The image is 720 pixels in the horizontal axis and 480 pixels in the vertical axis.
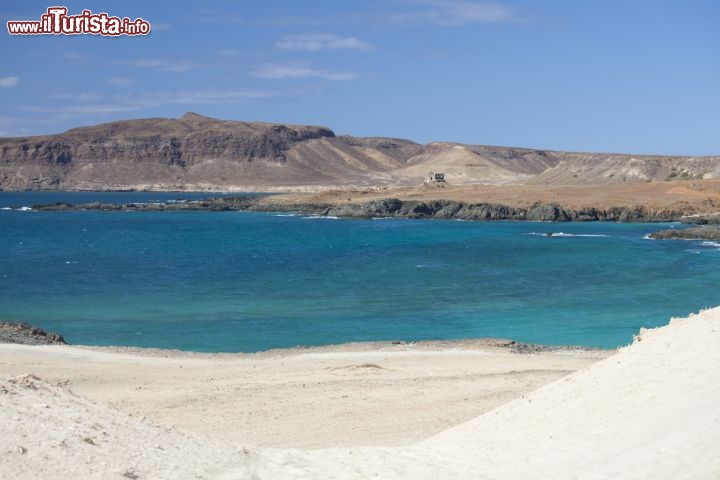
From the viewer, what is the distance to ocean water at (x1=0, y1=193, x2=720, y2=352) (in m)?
28.0

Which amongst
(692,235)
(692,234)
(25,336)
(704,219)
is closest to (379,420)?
(25,336)

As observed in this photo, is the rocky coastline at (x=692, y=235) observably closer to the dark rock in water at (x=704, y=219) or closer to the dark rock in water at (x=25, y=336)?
the dark rock in water at (x=704, y=219)

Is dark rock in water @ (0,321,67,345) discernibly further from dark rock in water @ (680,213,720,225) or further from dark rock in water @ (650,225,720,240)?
dark rock in water @ (680,213,720,225)

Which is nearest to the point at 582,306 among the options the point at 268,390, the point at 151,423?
the point at 268,390

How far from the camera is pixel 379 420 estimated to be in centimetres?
1455

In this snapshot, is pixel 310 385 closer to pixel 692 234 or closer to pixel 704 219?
pixel 692 234

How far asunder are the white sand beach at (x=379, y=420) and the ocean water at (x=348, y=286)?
812cm

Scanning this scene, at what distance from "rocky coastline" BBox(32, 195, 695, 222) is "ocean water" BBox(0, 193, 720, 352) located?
13.2 metres

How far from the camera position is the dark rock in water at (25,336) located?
22.9 metres

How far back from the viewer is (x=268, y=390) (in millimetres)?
16922

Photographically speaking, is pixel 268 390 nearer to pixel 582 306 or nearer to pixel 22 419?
pixel 22 419

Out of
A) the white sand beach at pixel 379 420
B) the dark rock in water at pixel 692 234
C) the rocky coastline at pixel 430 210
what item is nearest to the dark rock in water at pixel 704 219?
the rocky coastline at pixel 430 210

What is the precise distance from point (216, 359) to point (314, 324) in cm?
743

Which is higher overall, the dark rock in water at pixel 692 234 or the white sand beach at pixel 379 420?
the dark rock in water at pixel 692 234
